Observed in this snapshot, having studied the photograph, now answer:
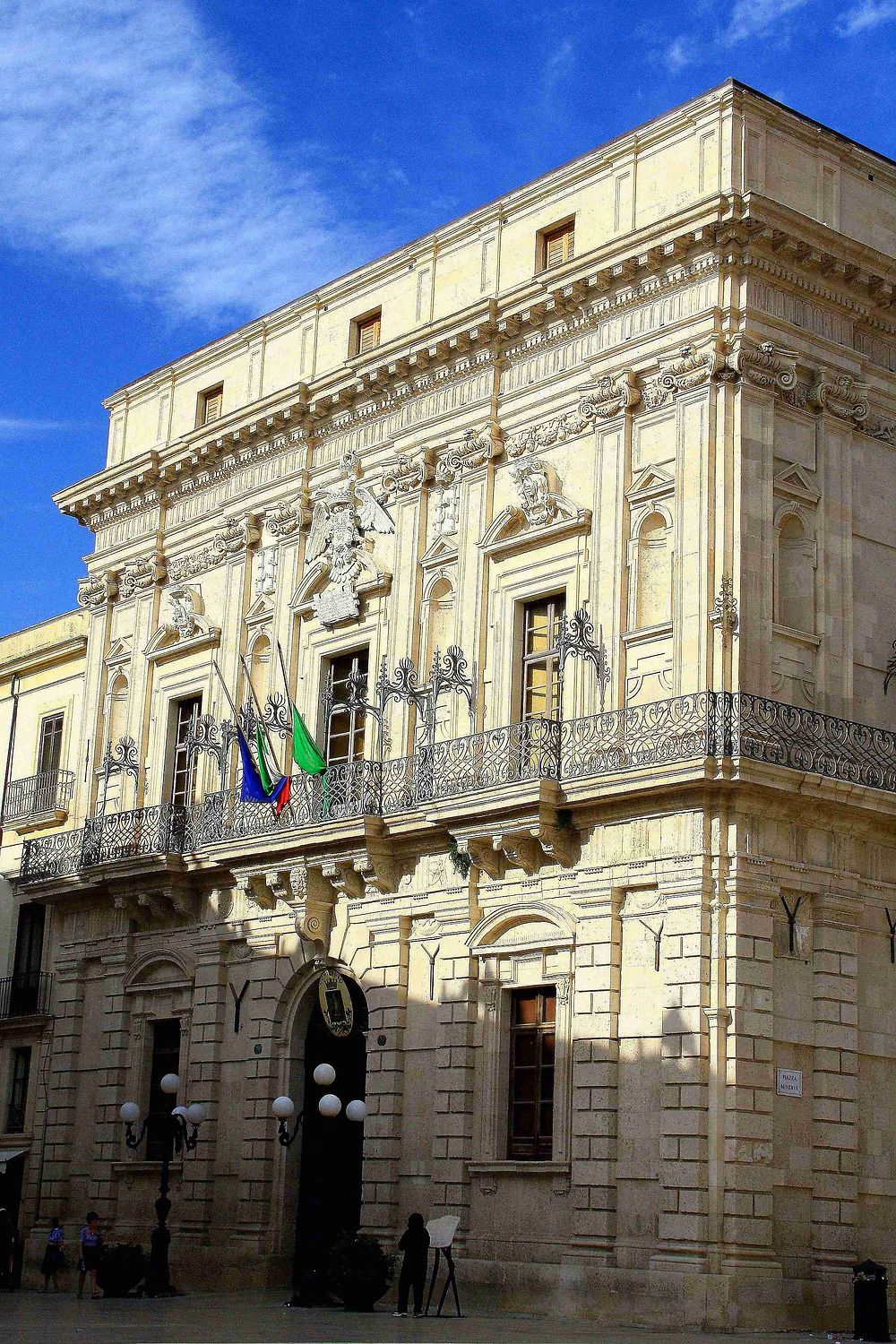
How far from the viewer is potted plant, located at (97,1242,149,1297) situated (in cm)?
2445

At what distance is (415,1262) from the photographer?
2030 centimetres

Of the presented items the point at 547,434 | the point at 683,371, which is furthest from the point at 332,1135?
the point at 683,371

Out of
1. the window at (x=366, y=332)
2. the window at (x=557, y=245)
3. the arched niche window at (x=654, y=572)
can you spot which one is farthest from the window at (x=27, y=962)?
the window at (x=557, y=245)

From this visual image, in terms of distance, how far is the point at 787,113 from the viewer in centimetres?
2361

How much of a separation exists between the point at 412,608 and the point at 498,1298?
8.91 m

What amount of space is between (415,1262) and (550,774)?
18.5ft

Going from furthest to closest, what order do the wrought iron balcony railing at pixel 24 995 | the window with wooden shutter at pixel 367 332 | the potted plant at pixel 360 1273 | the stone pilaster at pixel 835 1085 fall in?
the wrought iron balcony railing at pixel 24 995, the window with wooden shutter at pixel 367 332, the potted plant at pixel 360 1273, the stone pilaster at pixel 835 1085

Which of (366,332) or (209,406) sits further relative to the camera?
(209,406)

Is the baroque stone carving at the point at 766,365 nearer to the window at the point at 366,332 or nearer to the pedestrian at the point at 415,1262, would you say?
the window at the point at 366,332

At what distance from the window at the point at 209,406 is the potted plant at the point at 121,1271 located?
12990mm

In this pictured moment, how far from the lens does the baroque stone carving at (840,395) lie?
23016 mm

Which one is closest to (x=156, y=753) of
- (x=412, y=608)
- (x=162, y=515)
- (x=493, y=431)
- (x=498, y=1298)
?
(x=162, y=515)

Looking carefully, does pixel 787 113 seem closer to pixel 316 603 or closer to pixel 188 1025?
pixel 316 603

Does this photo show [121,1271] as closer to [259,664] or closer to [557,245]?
[259,664]
